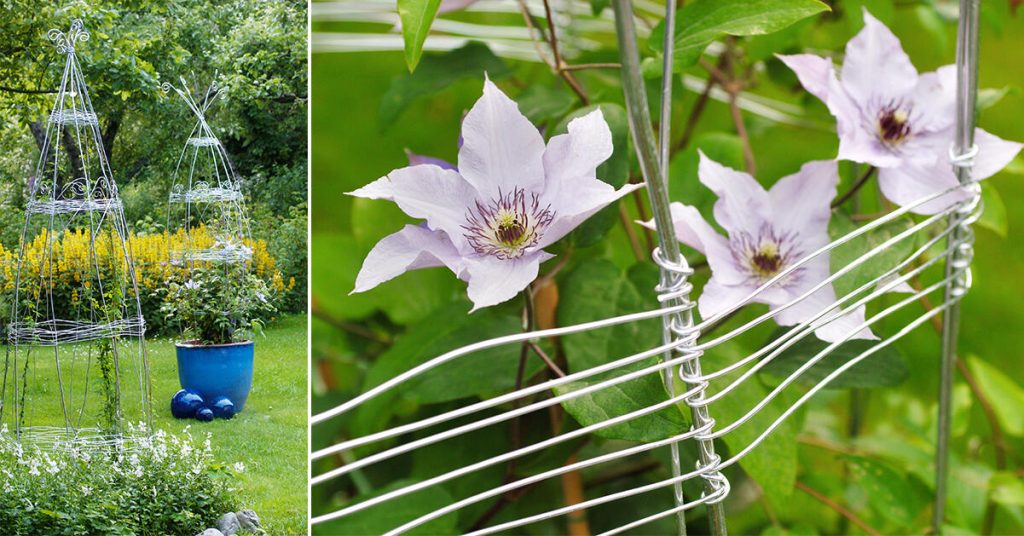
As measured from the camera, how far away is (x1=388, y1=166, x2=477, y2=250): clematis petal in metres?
0.33

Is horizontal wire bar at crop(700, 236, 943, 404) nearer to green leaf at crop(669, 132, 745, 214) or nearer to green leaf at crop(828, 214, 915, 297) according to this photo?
green leaf at crop(828, 214, 915, 297)

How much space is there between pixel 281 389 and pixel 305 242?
3.0 inches

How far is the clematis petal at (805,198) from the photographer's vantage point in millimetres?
459

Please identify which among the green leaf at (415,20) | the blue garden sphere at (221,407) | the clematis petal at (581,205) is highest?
the green leaf at (415,20)

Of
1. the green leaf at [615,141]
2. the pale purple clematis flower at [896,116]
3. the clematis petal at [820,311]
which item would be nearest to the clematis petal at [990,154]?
the pale purple clematis flower at [896,116]

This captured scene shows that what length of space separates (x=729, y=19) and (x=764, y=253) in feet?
0.44

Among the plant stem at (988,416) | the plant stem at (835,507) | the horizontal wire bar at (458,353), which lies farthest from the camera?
the plant stem at (988,416)

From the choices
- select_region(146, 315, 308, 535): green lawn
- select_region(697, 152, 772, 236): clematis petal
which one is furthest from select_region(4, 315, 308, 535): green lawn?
select_region(697, 152, 772, 236): clematis petal

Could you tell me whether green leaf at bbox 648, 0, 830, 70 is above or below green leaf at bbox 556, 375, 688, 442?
above

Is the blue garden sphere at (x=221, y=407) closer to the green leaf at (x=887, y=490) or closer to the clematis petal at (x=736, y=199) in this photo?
the clematis petal at (x=736, y=199)

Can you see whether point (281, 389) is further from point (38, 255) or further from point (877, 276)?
point (877, 276)

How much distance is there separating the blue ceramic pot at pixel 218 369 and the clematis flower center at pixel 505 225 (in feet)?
0.55

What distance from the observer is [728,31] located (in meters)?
0.37

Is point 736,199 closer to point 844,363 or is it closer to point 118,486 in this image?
point 844,363
